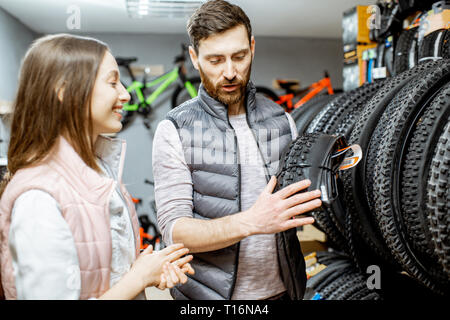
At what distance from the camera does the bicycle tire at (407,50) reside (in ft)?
5.99

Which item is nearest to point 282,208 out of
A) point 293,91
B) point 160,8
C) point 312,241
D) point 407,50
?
point 407,50

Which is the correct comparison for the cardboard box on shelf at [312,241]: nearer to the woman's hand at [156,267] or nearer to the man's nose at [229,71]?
the man's nose at [229,71]

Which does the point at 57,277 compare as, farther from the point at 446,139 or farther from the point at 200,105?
the point at 446,139

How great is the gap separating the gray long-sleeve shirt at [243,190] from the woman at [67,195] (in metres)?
0.27

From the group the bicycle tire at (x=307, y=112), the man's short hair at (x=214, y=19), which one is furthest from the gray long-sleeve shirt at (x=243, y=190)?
the bicycle tire at (x=307, y=112)

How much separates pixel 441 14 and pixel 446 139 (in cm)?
88

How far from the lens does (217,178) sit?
101 cm

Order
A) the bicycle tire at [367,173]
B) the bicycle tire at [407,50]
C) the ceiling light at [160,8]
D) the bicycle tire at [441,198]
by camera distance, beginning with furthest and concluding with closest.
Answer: the ceiling light at [160,8], the bicycle tire at [407,50], the bicycle tire at [367,173], the bicycle tire at [441,198]

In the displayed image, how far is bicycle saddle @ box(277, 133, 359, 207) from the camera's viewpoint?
0.83 m

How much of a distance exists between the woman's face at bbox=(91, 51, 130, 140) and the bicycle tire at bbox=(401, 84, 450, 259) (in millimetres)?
853

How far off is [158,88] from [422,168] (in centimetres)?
365

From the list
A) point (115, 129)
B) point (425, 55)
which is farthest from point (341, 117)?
point (115, 129)

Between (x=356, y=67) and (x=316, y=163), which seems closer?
(x=316, y=163)

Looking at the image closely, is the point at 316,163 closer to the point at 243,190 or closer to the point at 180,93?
the point at 243,190
